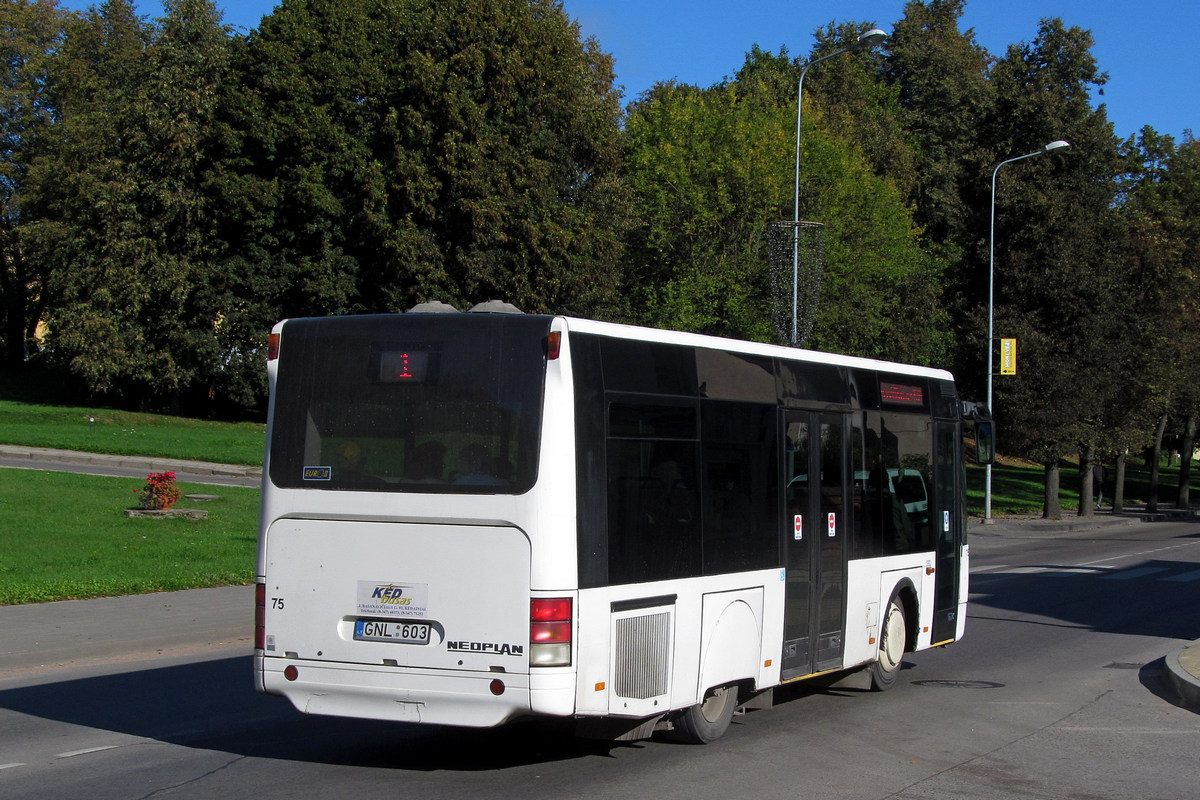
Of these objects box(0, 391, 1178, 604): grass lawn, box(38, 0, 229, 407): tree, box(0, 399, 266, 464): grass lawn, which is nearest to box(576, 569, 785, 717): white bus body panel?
box(0, 391, 1178, 604): grass lawn

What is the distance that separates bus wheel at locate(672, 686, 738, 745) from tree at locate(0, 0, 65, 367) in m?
62.8

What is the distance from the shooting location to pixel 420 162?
44.6m

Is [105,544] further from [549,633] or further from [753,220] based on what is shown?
[753,220]

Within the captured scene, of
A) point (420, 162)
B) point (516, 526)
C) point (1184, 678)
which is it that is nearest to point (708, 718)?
point (516, 526)

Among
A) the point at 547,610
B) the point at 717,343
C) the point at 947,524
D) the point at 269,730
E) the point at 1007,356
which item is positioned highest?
the point at 1007,356

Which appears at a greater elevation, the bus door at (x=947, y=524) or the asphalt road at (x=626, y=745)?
the bus door at (x=947, y=524)

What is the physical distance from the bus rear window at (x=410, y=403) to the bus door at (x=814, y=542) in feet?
9.08

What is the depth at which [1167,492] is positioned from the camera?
63.6m

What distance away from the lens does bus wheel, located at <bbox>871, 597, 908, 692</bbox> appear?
34.3 feet

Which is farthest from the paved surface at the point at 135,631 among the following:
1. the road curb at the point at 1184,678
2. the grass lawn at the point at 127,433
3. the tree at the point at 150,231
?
the tree at the point at 150,231

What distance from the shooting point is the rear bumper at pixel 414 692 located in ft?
21.8

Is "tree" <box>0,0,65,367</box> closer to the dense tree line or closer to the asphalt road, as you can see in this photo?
the dense tree line

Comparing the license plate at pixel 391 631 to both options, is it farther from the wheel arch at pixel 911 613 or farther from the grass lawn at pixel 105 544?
the grass lawn at pixel 105 544

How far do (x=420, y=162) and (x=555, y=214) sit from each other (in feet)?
18.3
